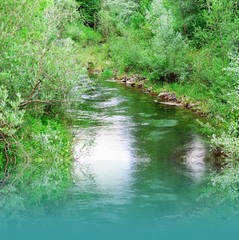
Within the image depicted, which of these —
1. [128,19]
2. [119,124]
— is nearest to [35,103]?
[119,124]

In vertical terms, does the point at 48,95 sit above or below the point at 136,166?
above

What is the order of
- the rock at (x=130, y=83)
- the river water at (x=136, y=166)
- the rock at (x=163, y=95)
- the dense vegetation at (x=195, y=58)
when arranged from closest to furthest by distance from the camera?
the river water at (x=136, y=166)
the dense vegetation at (x=195, y=58)
the rock at (x=163, y=95)
the rock at (x=130, y=83)

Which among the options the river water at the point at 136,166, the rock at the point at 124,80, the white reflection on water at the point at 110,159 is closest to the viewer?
the river water at the point at 136,166

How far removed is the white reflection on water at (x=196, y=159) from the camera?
56.5 feet

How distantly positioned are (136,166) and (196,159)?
2748mm

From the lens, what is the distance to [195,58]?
3156 centimetres

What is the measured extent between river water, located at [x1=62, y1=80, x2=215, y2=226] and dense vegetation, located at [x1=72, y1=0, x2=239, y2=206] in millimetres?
1235

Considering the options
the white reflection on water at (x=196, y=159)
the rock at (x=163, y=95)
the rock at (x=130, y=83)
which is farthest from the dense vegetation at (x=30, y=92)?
the rock at (x=130, y=83)

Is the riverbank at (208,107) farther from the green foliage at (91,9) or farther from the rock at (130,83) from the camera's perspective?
the green foliage at (91,9)

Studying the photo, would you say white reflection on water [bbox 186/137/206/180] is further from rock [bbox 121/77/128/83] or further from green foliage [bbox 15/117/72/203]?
rock [bbox 121/77/128/83]

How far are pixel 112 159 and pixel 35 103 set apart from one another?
13.3 feet

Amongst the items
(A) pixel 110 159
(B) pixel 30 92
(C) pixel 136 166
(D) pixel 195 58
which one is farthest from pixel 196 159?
(D) pixel 195 58

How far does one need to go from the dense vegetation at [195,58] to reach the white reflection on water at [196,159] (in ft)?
2.27

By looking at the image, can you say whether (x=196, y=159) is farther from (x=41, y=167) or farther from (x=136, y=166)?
(x=41, y=167)
